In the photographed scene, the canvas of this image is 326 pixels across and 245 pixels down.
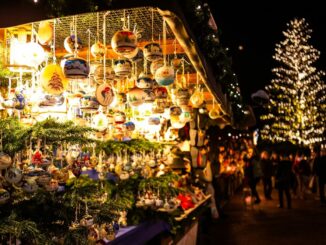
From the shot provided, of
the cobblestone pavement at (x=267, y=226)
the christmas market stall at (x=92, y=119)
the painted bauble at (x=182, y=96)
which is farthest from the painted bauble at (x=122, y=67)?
the cobblestone pavement at (x=267, y=226)

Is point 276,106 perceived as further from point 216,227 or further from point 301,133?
point 216,227

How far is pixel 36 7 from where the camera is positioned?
10.4ft

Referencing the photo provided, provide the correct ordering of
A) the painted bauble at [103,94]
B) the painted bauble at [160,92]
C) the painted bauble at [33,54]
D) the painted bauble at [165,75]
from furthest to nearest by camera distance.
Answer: the painted bauble at [160,92]
the painted bauble at [165,75]
the painted bauble at [103,94]
the painted bauble at [33,54]

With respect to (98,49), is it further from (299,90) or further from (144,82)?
(299,90)

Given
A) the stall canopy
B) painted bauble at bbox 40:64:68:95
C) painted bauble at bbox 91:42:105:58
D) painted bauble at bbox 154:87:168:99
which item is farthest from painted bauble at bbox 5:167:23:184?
painted bauble at bbox 154:87:168:99

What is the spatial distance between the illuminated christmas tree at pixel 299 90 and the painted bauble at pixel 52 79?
31512 mm

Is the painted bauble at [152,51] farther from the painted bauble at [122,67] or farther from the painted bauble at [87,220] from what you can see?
the painted bauble at [87,220]

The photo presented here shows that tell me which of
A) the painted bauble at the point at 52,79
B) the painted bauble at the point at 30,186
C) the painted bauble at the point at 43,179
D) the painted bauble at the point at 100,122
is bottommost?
the painted bauble at the point at 30,186

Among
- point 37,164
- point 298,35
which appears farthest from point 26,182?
point 298,35

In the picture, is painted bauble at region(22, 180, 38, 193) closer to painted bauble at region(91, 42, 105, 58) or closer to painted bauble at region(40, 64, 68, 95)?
painted bauble at region(40, 64, 68, 95)

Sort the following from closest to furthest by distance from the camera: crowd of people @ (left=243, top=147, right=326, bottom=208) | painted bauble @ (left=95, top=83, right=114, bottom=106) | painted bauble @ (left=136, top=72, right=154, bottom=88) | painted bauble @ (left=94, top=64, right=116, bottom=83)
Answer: painted bauble @ (left=95, top=83, right=114, bottom=106) → painted bauble @ (left=94, top=64, right=116, bottom=83) → painted bauble @ (left=136, top=72, right=154, bottom=88) → crowd of people @ (left=243, top=147, right=326, bottom=208)

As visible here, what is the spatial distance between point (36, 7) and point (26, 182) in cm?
119

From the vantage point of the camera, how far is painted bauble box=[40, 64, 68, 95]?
13.1 feet

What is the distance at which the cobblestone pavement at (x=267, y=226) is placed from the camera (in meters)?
10.2
